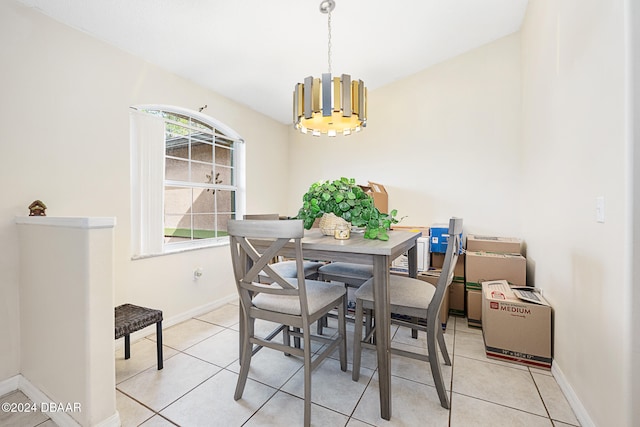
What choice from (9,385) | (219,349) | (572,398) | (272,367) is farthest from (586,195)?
(9,385)

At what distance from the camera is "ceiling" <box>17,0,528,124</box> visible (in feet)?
6.40

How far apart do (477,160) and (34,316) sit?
397 centimetres

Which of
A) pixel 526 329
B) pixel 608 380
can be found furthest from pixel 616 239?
pixel 526 329

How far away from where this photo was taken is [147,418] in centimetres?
146

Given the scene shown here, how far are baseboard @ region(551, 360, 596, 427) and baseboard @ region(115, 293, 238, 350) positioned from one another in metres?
2.99

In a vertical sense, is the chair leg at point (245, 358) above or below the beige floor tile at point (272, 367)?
above

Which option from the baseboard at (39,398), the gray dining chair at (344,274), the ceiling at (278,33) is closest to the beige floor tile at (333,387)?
the gray dining chair at (344,274)

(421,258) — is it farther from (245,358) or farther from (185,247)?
(185,247)

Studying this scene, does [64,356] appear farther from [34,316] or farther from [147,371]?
[147,371]

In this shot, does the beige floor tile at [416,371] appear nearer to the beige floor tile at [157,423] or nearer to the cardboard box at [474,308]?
the cardboard box at [474,308]

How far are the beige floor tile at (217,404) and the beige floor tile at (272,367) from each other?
0.22 feet

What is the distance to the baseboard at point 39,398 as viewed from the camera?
136 cm

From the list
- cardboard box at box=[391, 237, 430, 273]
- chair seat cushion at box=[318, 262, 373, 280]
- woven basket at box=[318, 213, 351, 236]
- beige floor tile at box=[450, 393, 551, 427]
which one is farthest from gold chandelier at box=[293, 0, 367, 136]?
beige floor tile at box=[450, 393, 551, 427]

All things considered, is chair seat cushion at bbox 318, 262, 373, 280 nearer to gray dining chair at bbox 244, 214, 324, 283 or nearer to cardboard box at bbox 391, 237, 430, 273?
gray dining chair at bbox 244, 214, 324, 283
